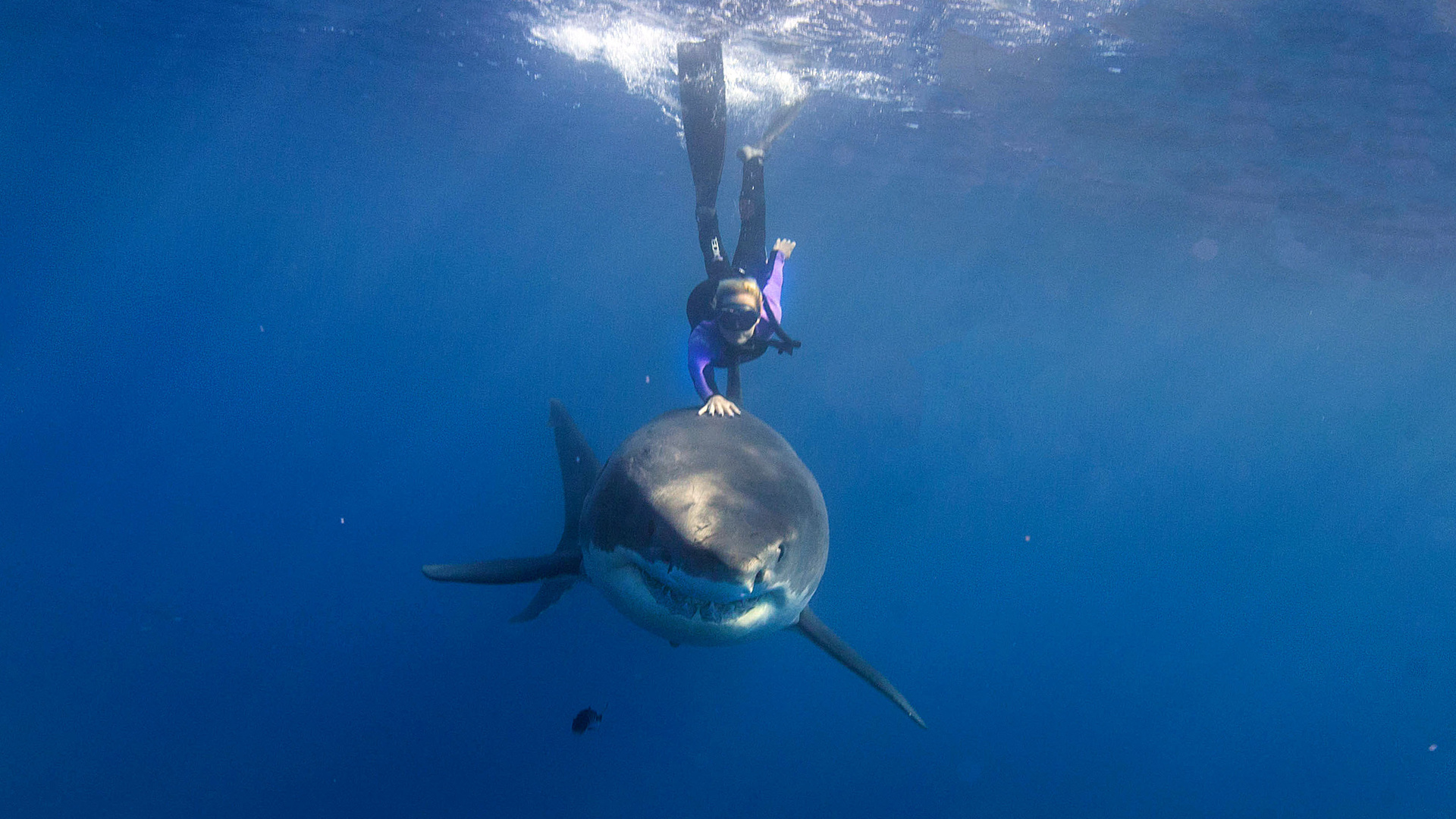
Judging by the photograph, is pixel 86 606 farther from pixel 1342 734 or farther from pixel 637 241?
pixel 637 241

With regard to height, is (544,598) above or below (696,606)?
below

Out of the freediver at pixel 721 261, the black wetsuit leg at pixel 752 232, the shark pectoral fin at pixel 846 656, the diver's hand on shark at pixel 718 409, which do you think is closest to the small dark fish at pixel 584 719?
the shark pectoral fin at pixel 846 656

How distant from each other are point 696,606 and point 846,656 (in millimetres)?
2579

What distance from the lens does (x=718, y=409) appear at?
5.22 m

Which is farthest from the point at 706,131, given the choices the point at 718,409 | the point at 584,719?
the point at 584,719

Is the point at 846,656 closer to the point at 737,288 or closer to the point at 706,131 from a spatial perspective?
the point at 737,288

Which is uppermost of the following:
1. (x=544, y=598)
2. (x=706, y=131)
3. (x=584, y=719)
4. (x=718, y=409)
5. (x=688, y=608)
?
(x=688, y=608)

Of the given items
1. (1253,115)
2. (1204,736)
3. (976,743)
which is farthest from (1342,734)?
(1253,115)

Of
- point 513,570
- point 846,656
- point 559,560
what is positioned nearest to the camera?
point 513,570

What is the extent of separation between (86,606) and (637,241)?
4146cm

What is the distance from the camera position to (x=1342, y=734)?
71.1 ft

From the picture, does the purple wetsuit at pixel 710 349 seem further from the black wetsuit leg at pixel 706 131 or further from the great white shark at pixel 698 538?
the black wetsuit leg at pixel 706 131

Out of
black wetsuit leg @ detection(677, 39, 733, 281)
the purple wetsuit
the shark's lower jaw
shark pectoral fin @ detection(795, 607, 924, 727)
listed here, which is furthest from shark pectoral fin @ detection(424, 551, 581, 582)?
black wetsuit leg @ detection(677, 39, 733, 281)

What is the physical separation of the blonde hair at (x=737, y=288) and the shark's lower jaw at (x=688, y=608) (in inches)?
140
